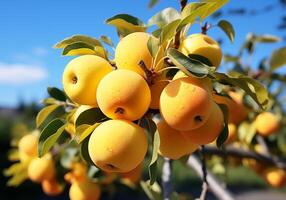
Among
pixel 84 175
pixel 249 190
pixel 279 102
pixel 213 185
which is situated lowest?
pixel 249 190

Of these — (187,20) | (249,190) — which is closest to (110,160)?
(187,20)

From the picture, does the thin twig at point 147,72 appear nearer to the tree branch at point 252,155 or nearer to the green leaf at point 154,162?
the green leaf at point 154,162

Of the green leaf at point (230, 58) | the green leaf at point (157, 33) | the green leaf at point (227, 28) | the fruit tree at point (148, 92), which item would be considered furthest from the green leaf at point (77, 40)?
the green leaf at point (230, 58)

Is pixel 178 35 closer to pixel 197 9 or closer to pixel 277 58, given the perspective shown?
pixel 197 9

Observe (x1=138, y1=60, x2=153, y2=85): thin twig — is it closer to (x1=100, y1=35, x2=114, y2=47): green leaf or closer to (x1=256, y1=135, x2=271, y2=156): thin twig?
(x1=100, y1=35, x2=114, y2=47): green leaf

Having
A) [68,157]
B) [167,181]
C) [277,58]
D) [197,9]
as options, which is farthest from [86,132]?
[277,58]

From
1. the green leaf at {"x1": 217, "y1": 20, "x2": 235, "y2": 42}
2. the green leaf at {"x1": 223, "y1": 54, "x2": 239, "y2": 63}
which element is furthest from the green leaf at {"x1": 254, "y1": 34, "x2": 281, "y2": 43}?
the green leaf at {"x1": 217, "y1": 20, "x2": 235, "y2": 42}

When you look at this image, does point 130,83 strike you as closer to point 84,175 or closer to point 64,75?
point 64,75
